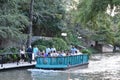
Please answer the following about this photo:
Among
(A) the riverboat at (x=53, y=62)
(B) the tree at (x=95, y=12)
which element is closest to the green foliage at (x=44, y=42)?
(A) the riverboat at (x=53, y=62)

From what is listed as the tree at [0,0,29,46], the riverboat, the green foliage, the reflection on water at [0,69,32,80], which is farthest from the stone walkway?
the green foliage

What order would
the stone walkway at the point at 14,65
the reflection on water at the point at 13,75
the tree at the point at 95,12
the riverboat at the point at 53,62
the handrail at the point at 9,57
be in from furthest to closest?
the handrail at the point at 9,57, the riverboat at the point at 53,62, the stone walkway at the point at 14,65, the reflection on water at the point at 13,75, the tree at the point at 95,12

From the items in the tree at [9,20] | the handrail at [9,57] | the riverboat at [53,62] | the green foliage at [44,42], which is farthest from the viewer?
the green foliage at [44,42]

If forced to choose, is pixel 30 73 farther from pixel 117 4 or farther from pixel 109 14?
pixel 117 4

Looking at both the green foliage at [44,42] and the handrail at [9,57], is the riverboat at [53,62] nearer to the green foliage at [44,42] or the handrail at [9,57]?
the handrail at [9,57]

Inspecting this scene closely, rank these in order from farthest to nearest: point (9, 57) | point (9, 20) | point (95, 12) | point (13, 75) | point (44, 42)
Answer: point (44, 42) → point (9, 20) → point (9, 57) → point (13, 75) → point (95, 12)

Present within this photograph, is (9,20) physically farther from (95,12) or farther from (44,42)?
(95,12)

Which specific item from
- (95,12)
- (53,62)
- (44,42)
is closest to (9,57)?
(53,62)

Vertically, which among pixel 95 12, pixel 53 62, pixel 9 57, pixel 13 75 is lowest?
pixel 13 75

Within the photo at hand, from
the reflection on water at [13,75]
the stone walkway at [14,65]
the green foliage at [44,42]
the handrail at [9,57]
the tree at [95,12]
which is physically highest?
the tree at [95,12]

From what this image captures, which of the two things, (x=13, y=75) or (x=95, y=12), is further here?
(x=13, y=75)

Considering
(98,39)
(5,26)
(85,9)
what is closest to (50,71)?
(5,26)

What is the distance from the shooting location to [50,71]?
89.7 feet

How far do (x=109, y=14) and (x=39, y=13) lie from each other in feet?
90.7
